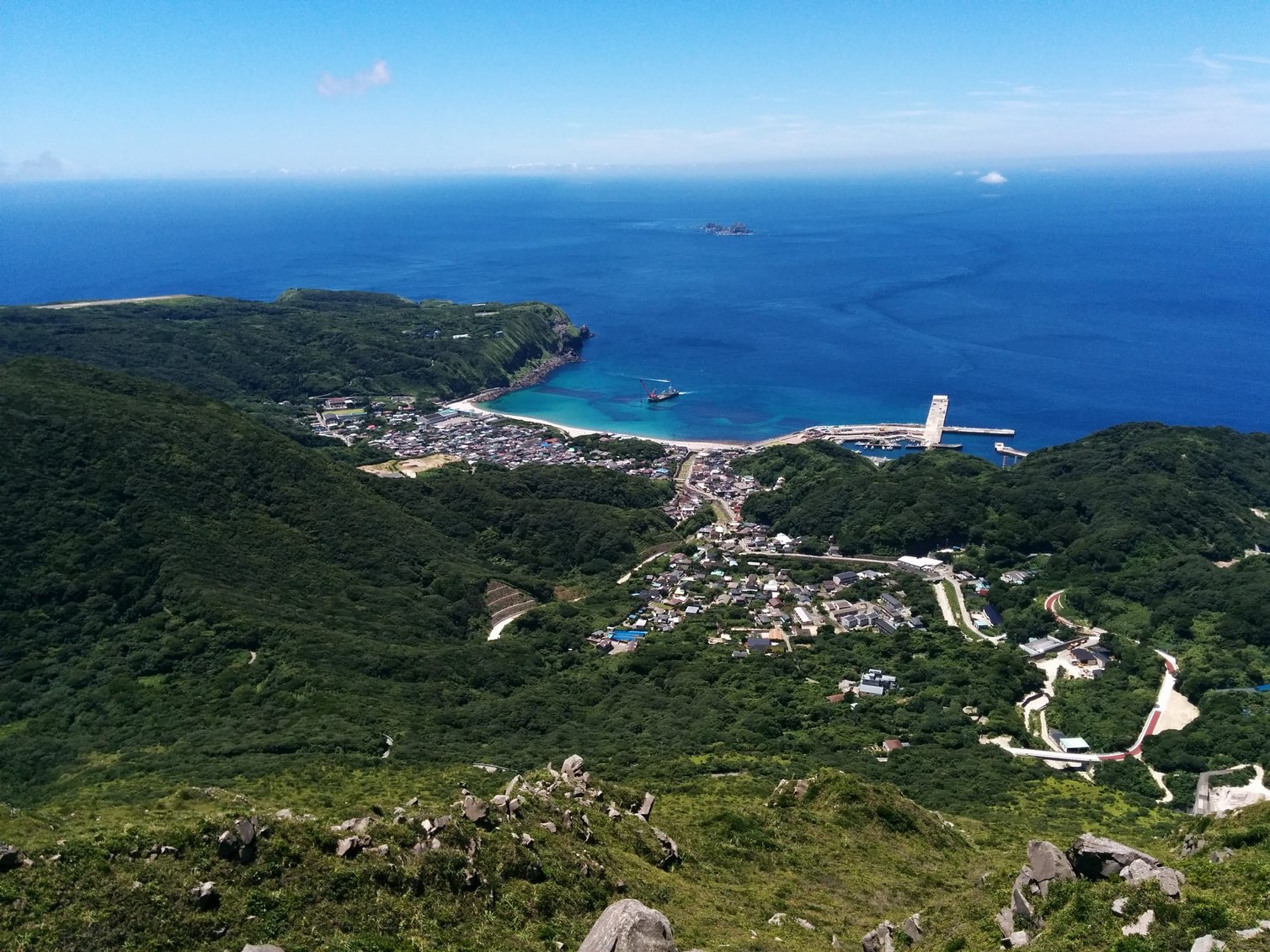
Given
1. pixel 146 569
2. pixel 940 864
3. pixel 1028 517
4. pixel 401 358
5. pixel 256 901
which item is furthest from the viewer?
pixel 401 358

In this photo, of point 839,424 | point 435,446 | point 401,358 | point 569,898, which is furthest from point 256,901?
point 401,358

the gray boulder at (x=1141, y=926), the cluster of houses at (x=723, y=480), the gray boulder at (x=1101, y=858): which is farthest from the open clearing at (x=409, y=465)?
the gray boulder at (x=1141, y=926)

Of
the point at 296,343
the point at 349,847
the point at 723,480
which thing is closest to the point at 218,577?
A: the point at 349,847

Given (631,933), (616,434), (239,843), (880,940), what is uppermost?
(631,933)

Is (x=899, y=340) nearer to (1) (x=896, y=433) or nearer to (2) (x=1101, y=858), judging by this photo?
(1) (x=896, y=433)

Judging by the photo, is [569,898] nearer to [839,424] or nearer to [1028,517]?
[1028,517]
